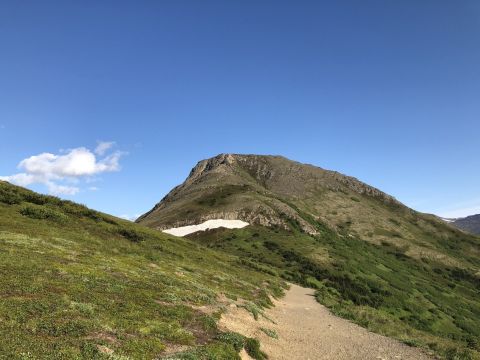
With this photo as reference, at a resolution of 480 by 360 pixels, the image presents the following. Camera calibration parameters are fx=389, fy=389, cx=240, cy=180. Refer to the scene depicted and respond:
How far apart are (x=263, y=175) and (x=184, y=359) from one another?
155 metres

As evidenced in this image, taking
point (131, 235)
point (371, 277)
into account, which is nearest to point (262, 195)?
point (371, 277)

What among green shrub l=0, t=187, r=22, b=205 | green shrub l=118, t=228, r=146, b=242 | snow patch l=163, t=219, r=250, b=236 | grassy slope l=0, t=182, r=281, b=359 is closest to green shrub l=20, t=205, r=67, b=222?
grassy slope l=0, t=182, r=281, b=359

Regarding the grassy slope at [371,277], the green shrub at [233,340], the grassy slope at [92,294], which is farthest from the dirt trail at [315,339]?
the grassy slope at [371,277]

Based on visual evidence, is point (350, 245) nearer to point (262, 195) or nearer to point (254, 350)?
point (262, 195)

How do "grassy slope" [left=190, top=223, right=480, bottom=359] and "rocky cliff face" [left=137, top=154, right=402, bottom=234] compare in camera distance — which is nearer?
"grassy slope" [left=190, top=223, right=480, bottom=359]

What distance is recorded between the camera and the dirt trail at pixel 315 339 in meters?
24.7

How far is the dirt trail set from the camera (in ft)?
80.9

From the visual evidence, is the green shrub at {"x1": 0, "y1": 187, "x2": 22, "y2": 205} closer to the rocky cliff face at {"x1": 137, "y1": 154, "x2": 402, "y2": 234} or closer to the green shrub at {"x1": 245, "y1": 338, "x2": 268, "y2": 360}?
the green shrub at {"x1": 245, "y1": 338, "x2": 268, "y2": 360}

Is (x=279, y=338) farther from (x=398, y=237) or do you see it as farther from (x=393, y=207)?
(x=393, y=207)

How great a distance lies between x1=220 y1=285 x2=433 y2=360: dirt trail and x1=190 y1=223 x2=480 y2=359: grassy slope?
342 cm

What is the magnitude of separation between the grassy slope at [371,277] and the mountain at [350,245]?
239 millimetres

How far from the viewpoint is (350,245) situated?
9988 cm

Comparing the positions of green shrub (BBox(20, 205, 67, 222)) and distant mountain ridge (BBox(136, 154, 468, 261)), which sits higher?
distant mountain ridge (BBox(136, 154, 468, 261))

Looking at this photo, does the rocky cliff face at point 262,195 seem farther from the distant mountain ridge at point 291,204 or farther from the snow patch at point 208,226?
the snow patch at point 208,226
